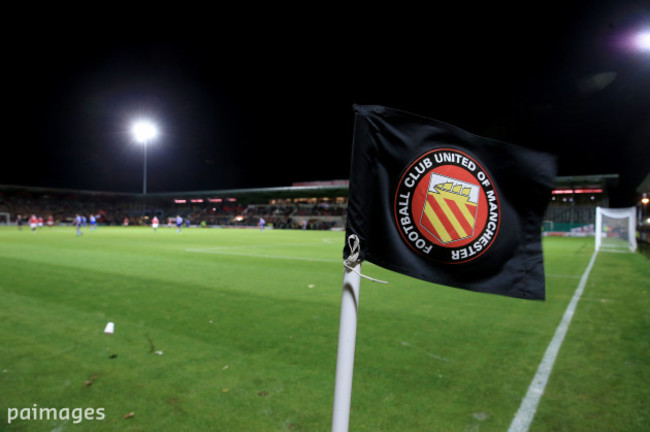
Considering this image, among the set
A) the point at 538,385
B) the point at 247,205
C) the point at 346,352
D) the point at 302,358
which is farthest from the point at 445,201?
the point at 247,205

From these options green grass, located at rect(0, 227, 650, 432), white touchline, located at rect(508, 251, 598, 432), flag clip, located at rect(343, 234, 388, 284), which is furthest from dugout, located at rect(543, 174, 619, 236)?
flag clip, located at rect(343, 234, 388, 284)

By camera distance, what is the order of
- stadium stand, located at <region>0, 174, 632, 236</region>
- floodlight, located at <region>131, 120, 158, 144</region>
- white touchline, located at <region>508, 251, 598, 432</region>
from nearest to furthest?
white touchline, located at <region>508, 251, 598, 432</region>
stadium stand, located at <region>0, 174, 632, 236</region>
floodlight, located at <region>131, 120, 158, 144</region>

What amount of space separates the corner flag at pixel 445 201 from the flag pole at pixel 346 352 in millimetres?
148

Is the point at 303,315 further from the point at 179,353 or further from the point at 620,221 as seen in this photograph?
the point at 620,221

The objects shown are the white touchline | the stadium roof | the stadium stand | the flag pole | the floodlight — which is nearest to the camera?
the flag pole

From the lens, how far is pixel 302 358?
4.30 meters

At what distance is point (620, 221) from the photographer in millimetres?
26719

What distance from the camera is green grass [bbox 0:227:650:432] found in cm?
307

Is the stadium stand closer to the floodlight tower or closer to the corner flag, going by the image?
the floodlight tower

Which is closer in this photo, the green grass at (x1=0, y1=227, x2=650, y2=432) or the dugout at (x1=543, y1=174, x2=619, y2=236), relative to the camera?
the green grass at (x1=0, y1=227, x2=650, y2=432)

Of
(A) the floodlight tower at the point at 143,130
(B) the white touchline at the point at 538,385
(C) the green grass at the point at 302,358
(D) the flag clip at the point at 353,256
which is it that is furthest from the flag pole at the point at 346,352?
(A) the floodlight tower at the point at 143,130

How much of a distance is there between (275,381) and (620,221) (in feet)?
103

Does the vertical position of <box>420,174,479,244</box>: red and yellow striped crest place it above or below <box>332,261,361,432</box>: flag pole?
above

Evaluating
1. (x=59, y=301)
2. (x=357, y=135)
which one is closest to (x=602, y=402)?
(x=357, y=135)
